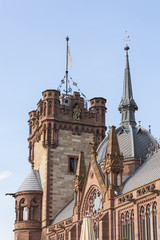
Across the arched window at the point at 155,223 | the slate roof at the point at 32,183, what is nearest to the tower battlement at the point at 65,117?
the slate roof at the point at 32,183

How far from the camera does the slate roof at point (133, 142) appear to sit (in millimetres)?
63253

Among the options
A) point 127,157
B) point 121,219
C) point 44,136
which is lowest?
point 121,219

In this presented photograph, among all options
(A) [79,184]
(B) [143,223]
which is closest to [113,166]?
(A) [79,184]

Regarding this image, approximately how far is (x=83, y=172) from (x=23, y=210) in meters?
15.3

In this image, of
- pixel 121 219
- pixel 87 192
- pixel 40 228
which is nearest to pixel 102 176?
pixel 87 192

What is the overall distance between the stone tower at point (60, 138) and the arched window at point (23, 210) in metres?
2.77

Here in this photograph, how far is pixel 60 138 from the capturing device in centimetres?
7481

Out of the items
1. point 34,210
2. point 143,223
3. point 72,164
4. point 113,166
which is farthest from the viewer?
point 72,164

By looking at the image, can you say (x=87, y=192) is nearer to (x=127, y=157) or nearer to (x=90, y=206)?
(x=90, y=206)

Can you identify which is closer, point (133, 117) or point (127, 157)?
point (127, 157)

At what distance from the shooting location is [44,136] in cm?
7431

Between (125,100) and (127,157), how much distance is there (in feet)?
Result: 35.9

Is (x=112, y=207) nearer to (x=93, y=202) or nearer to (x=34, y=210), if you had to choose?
(x=93, y=202)

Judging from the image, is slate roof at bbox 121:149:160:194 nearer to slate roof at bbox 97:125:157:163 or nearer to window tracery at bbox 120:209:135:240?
window tracery at bbox 120:209:135:240
